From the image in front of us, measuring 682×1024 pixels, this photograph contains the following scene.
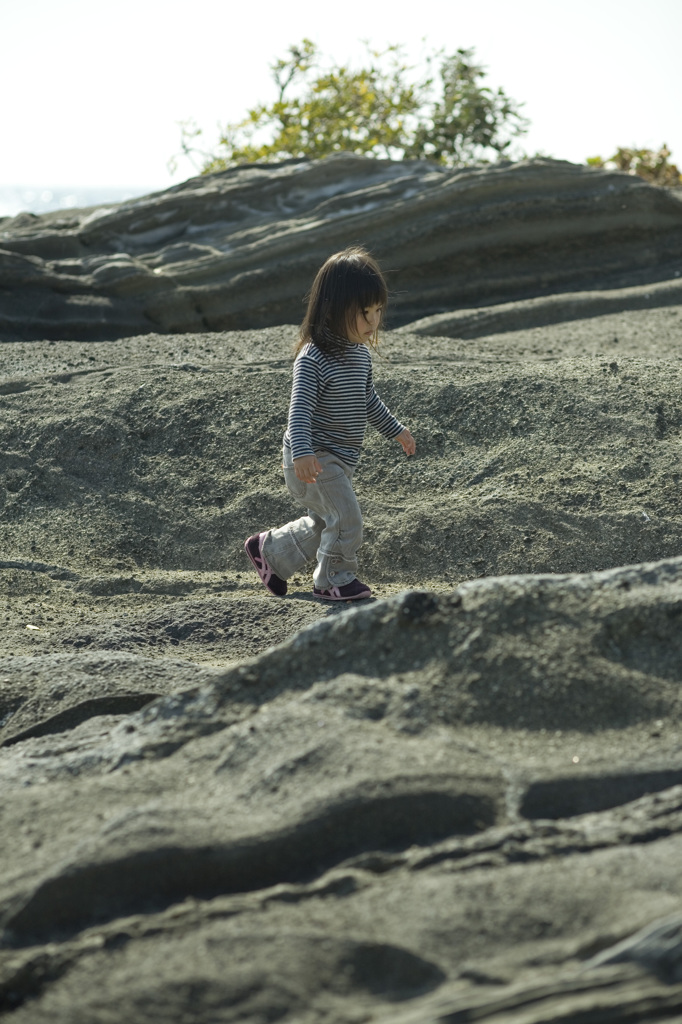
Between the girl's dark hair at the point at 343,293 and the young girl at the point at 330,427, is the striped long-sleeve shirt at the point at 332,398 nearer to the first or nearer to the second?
the young girl at the point at 330,427

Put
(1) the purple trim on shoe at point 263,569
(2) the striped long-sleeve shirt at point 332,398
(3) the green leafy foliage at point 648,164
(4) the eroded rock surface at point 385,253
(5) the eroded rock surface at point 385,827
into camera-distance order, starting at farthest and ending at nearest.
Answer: (3) the green leafy foliage at point 648,164
(4) the eroded rock surface at point 385,253
(1) the purple trim on shoe at point 263,569
(2) the striped long-sleeve shirt at point 332,398
(5) the eroded rock surface at point 385,827

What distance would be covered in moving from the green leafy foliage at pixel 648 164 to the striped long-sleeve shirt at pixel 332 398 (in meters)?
7.50

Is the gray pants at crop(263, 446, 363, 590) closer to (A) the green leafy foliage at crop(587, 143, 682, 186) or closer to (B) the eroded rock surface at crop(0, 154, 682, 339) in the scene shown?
(B) the eroded rock surface at crop(0, 154, 682, 339)

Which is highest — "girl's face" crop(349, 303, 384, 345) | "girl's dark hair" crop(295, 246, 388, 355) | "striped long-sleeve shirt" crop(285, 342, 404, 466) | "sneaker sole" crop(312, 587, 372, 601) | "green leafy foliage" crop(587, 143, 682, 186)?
"green leafy foliage" crop(587, 143, 682, 186)

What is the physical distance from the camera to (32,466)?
15.7ft

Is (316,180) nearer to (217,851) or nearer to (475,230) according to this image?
(475,230)

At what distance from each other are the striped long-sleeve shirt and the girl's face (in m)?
0.11

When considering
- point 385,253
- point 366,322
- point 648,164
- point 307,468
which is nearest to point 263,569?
point 307,468

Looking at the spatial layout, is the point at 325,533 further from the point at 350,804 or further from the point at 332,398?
the point at 350,804

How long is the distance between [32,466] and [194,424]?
2.70ft

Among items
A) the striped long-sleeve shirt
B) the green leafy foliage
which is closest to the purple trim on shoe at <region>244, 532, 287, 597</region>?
the striped long-sleeve shirt

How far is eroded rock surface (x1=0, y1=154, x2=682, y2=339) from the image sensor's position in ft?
23.6

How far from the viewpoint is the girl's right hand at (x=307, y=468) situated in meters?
3.48

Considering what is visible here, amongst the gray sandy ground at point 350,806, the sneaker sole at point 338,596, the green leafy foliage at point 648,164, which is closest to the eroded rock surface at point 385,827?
the gray sandy ground at point 350,806
